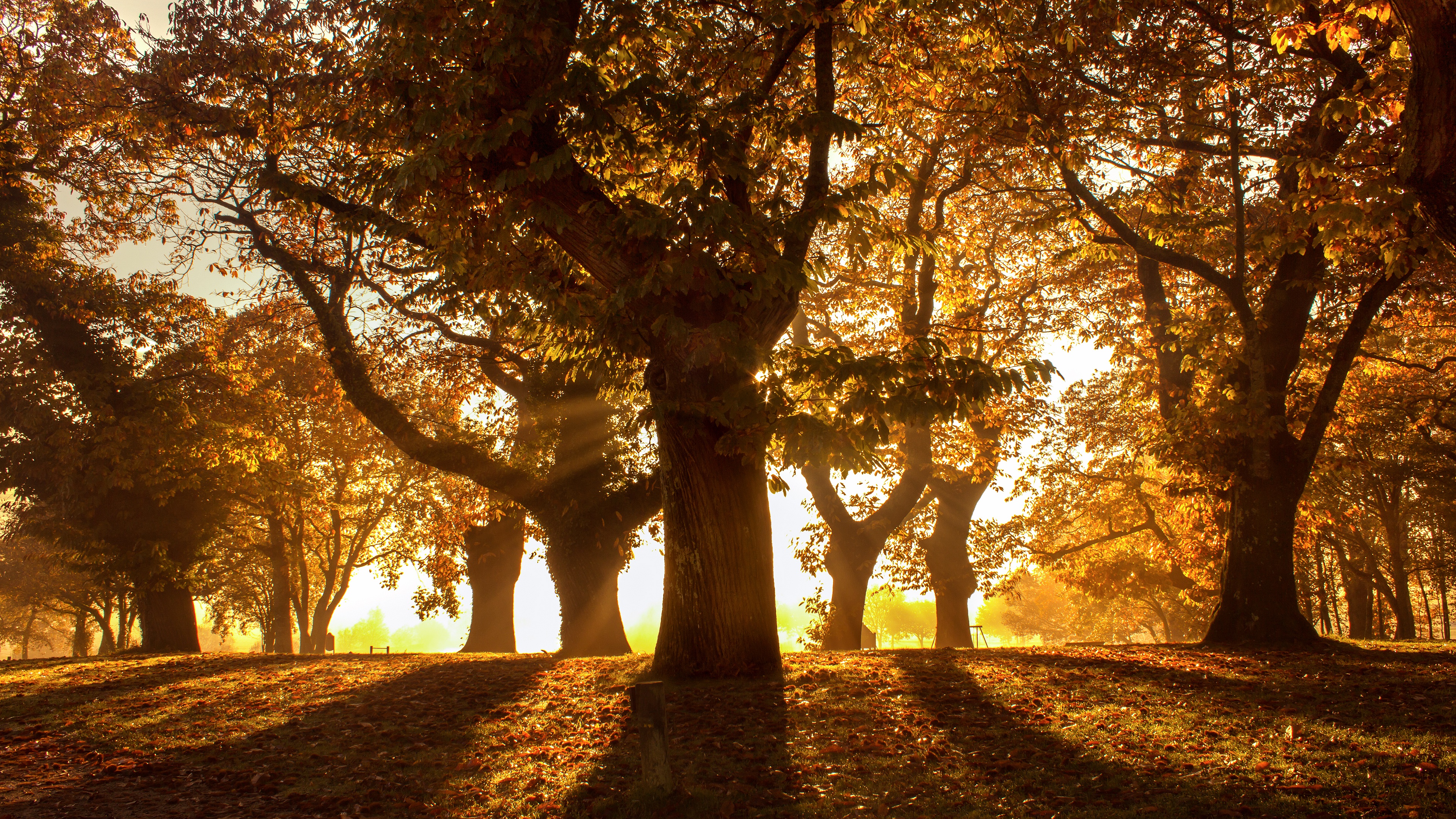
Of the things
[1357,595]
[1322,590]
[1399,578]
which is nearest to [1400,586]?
[1399,578]

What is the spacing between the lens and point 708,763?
19.9 feet

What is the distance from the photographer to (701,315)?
29.9ft

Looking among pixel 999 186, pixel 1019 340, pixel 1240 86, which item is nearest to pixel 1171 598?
pixel 1019 340

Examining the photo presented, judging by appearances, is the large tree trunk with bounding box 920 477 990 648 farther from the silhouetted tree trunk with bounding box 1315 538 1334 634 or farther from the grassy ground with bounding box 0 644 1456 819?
the silhouetted tree trunk with bounding box 1315 538 1334 634

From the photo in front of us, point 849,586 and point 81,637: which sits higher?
point 849,586

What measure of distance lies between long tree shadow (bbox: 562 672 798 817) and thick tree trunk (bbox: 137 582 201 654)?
17.8m

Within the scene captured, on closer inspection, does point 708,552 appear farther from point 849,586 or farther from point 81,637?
point 81,637

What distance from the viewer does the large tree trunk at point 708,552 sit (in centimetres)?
901

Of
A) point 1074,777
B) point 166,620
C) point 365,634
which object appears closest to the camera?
point 1074,777

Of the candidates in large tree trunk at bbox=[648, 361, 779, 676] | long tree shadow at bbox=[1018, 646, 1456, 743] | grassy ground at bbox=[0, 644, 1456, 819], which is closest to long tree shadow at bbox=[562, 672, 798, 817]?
grassy ground at bbox=[0, 644, 1456, 819]

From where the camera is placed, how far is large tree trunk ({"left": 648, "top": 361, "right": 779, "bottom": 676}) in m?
9.01

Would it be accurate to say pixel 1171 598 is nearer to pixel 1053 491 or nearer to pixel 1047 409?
pixel 1053 491

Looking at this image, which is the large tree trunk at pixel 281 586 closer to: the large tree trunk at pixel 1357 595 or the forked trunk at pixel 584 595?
the forked trunk at pixel 584 595

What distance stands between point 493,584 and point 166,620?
816 centimetres
